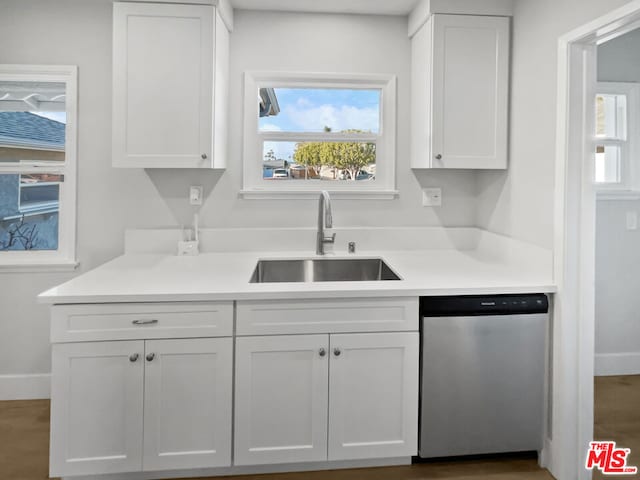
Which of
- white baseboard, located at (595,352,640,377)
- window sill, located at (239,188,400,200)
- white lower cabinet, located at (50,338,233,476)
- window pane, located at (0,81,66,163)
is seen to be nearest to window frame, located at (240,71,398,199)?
window sill, located at (239,188,400,200)

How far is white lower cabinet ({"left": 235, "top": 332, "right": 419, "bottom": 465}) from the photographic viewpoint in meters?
1.92

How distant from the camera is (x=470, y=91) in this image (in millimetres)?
2463

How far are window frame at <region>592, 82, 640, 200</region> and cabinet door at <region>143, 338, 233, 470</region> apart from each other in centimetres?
255

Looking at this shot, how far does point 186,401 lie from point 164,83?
1493 millimetres

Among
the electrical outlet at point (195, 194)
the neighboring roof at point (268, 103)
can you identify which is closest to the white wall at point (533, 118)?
the neighboring roof at point (268, 103)

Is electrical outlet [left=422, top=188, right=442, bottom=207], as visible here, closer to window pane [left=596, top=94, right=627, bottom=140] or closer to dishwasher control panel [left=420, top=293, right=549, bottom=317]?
dishwasher control panel [left=420, top=293, right=549, bottom=317]

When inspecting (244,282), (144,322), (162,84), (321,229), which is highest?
(162,84)

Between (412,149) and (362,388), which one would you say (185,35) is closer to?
(412,149)

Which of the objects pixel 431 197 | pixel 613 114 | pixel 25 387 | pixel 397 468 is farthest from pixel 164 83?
pixel 613 114

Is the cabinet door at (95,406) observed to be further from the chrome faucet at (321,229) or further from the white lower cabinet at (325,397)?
the chrome faucet at (321,229)

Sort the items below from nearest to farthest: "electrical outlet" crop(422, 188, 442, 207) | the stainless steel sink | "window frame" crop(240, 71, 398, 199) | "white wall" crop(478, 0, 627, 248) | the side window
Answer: "white wall" crop(478, 0, 627, 248), the stainless steel sink, "window frame" crop(240, 71, 398, 199), "electrical outlet" crop(422, 188, 442, 207), the side window

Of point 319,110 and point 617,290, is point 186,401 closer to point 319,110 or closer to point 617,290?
point 319,110

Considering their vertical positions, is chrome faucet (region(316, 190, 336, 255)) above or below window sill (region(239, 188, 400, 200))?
below

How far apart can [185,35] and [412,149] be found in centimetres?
139
